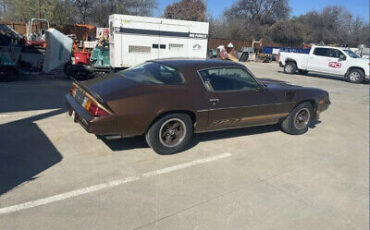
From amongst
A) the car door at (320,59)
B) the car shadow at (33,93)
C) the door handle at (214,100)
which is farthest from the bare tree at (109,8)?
the door handle at (214,100)

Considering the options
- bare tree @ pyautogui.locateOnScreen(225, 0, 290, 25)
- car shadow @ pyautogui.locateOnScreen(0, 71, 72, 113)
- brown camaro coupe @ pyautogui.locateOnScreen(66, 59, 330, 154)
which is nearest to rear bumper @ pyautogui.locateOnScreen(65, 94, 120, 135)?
brown camaro coupe @ pyautogui.locateOnScreen(66, 59, 330, 154)

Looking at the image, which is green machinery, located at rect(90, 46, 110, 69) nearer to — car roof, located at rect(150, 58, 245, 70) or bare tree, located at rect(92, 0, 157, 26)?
car roof, located at rect(150, 58, 245, 70)

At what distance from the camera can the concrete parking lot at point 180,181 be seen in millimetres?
2922

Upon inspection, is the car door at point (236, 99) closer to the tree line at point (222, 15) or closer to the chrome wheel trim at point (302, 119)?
the chrome wheel trim at point (302, 119)

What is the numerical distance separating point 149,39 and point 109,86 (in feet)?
24.8

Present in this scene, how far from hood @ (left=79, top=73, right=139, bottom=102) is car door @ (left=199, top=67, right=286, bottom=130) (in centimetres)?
119

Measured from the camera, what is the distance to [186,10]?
202 feet

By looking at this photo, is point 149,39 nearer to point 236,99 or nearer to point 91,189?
point 236,99

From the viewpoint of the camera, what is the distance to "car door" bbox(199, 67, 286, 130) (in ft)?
15.2

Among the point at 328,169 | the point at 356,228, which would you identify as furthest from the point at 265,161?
the point at 356,228

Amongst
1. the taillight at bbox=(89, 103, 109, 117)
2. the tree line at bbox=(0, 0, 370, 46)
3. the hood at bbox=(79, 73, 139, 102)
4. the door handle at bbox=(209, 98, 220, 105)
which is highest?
the tree line at bbox=(0, 0, 370, 46)

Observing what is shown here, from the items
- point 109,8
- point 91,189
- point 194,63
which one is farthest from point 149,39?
point 109,8

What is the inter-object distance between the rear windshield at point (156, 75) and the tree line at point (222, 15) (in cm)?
2902

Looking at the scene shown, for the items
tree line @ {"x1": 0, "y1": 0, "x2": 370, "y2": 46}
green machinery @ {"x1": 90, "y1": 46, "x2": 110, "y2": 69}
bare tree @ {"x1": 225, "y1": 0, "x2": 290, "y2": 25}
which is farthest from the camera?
bare tree @ {"x1": 225, "y1": 0, "x2": 290, "y2": 25}
